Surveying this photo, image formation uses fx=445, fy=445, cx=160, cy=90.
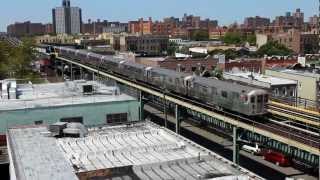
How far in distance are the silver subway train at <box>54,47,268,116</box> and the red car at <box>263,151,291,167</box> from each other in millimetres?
4790

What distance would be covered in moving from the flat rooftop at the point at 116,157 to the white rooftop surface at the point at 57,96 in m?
7.22

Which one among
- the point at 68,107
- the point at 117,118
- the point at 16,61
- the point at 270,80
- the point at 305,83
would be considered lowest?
the point at 117,118

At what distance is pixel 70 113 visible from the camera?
28.2 m

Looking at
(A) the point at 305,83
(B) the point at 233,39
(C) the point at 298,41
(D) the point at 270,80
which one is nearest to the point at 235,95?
(A) the point at 305,83

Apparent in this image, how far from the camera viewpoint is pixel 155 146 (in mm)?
18391

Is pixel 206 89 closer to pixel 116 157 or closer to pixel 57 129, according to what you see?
pixel 57 129

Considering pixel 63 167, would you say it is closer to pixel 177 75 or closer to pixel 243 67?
pixel 177 75

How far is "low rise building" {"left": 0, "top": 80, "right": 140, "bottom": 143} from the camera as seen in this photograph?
27391 millimetres

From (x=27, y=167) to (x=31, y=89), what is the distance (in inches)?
823

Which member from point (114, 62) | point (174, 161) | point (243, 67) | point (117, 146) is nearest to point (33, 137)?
point (117, 146)

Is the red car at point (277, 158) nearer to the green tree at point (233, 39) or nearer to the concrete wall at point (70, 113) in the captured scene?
the concrete wall at point (70, 113)

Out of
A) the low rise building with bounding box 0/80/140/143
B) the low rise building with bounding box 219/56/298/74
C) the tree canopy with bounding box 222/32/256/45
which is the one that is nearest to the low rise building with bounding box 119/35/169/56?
the tree canopy with bounding box 222/32/256/45

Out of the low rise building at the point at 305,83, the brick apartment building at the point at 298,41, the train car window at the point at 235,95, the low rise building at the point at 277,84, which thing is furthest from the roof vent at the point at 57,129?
the brick apartment building at the point at 298,41

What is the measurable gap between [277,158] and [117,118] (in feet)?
38.7
